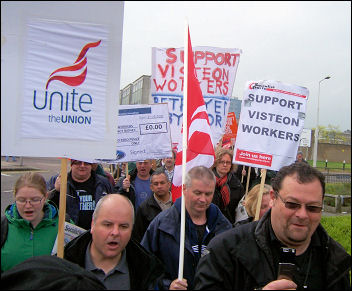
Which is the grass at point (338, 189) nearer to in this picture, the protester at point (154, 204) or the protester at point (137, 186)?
the protester at point (137, 186)

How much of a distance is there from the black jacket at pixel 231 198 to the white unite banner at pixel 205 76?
2.06 ft

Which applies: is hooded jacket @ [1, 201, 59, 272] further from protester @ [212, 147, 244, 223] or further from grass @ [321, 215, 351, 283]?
grass @ [321, 215, 351, 283]

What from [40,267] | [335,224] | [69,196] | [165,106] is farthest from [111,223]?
[335,224]

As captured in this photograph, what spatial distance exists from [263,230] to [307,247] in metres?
0.28

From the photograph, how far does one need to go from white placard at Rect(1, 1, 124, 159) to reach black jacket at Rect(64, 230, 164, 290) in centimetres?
63

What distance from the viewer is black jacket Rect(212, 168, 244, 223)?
4371mm

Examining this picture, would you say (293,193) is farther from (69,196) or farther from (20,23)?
(69,196)

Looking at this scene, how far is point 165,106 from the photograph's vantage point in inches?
194

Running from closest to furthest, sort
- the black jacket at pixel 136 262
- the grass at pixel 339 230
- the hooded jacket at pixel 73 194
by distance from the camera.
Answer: the black jacket at pixel 136 262
the hooded jacket at pixel 73 194
the grass at pixel 339 230

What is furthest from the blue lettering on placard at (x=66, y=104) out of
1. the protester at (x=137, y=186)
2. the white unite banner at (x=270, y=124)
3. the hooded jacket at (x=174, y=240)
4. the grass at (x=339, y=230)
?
the grass at (x=339, y=230)

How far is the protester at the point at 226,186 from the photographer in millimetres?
4449

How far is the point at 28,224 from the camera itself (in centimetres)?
256

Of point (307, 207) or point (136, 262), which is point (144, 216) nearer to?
point (136, 262)

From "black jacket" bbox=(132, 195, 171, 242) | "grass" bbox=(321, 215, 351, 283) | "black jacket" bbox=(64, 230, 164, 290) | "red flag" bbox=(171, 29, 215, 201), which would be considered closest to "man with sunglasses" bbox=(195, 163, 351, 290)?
"black jacket" bbox=(64, 230, 164, 290)
